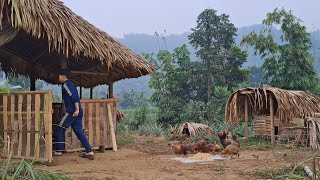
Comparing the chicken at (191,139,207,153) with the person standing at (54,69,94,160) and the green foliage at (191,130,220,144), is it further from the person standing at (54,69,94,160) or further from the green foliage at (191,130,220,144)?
the person standing at (54,69,94,160)

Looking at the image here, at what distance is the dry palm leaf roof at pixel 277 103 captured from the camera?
9750 millimetres

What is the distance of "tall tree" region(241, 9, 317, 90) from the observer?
1441 centimetres

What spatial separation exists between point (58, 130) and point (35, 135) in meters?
1.22

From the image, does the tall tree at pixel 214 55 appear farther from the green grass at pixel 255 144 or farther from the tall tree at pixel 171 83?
the green grass at pixel 255 144

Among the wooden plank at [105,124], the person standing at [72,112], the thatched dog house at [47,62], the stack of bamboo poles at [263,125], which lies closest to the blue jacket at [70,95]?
the person standing at [72,112]

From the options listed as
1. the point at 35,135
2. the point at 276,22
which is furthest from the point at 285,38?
the point at 35,135

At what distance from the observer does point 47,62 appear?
33.5ft

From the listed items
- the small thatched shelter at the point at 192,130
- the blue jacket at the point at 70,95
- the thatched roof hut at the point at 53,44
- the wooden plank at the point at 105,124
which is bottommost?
the small thatched shelter at the point at 192,130

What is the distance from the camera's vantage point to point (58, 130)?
24.2 ft

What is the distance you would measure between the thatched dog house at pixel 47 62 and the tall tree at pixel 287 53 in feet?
23.2

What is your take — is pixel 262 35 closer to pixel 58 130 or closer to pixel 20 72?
pixel 20 72

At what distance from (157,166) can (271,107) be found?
4800mm

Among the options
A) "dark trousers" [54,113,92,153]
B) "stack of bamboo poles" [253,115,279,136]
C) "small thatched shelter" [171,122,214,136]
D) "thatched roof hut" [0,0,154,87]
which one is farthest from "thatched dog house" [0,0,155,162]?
"stack of bamboo poles" [253,115,279,136]

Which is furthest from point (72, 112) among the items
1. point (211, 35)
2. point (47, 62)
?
point (211, 35)
